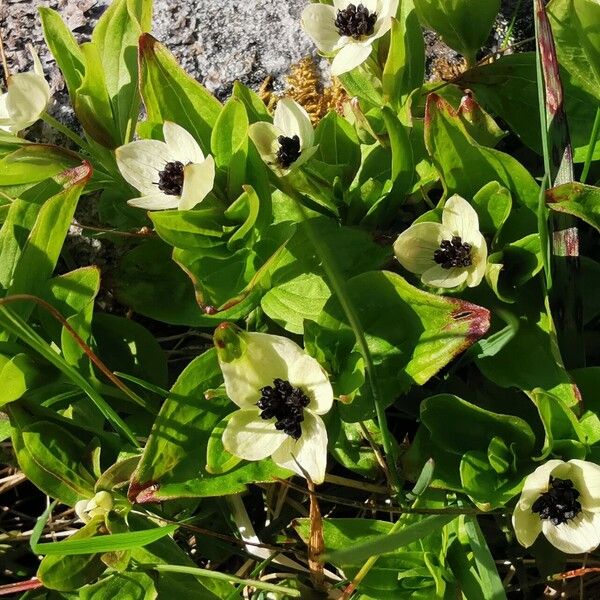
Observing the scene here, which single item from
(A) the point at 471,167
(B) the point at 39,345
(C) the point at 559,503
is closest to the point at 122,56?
(B) the point at 39,345

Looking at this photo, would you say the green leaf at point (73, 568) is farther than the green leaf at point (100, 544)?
Yes

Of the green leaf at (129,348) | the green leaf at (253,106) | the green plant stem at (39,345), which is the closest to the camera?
the green plant stem at (39,345)

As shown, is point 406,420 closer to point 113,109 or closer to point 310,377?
point 310,377

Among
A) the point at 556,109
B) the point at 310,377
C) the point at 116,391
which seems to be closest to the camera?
the point at 310,377

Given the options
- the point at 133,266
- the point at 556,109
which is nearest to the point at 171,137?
the point at 133,266

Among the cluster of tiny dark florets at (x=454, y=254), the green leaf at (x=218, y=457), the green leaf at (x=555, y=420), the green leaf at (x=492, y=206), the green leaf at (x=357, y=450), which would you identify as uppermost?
the green leaf at (x=492, y=206)

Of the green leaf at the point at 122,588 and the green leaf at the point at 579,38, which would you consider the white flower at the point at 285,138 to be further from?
the green leaf at the point at 122,588

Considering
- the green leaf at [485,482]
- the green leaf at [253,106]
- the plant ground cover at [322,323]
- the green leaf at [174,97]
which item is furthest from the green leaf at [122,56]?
the green leaf at [485,482]
